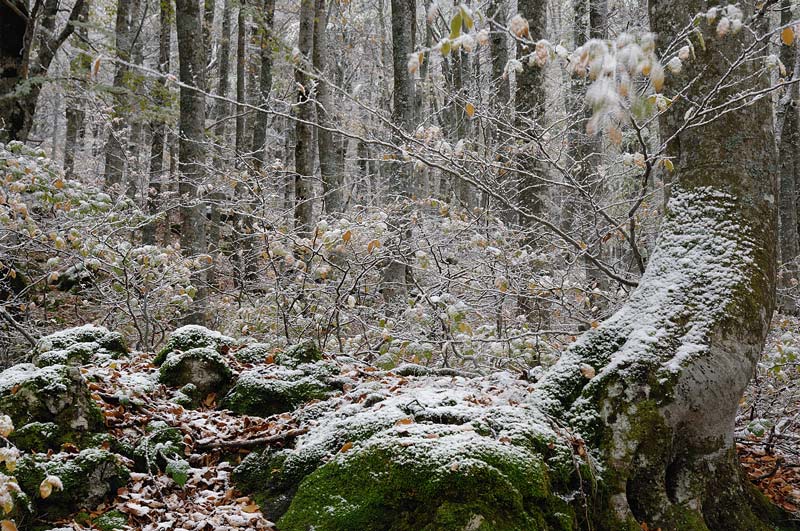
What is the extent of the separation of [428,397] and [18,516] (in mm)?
2400

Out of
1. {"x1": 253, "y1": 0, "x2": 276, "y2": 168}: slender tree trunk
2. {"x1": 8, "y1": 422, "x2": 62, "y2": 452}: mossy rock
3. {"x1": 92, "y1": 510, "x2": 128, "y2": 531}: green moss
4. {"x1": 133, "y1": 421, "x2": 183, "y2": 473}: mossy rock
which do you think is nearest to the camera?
{"x1": 92, "y1": 510, "x2": 128, "y2": 531}: green moss

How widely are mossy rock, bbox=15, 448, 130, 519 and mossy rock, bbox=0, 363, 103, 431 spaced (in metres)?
0.30

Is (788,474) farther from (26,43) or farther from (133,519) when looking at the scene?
(26,43)

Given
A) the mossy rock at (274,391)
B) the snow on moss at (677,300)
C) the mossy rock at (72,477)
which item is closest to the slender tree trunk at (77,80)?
the mossy rock at (274,391)

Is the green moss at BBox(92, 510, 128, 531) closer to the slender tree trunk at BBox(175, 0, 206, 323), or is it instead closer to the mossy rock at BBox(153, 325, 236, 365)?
the mossy rock at BBox(153, 325, 236, 365)

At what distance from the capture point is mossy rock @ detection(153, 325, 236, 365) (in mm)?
5195

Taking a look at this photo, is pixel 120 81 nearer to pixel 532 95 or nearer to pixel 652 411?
pixel 532 95

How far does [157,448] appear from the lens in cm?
Answer: 391

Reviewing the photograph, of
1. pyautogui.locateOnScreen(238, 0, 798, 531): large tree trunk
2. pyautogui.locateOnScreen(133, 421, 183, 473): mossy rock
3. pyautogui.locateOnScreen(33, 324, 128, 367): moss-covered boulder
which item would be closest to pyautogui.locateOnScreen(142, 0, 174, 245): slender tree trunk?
pyautogui.locateOnScreen(33, 324, 128, 367): moss-covered boulder

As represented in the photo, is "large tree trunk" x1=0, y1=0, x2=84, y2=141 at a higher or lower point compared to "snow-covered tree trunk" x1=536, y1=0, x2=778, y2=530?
higher

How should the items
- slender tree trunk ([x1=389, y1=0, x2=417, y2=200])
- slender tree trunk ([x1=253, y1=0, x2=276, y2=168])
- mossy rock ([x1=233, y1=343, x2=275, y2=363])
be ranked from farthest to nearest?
slender tree trunk ([x1=253, y1=0, x2=276, y2=168])
slender tree trunk ([x1=389, y1=0, x2=417, y2=200])
mossy rock ([x1=233, y1=343, x2=275, y2=363])

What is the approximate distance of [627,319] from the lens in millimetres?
3938

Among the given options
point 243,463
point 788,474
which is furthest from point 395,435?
point 788,474

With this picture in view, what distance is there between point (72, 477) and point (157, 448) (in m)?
0.57
